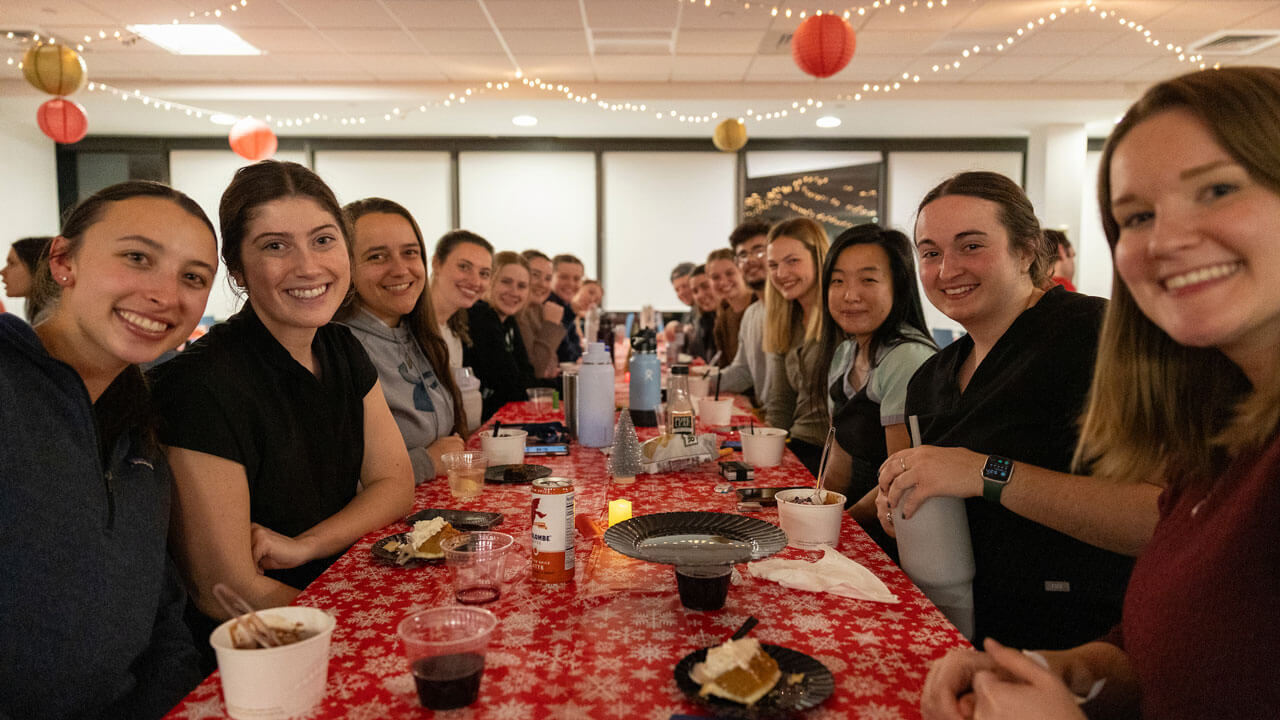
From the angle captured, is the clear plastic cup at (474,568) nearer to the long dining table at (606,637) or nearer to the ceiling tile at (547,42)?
the long dining table at (606,637)

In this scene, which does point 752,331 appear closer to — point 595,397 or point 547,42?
point 595,397

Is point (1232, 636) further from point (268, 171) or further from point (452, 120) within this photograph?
point (452, 120)

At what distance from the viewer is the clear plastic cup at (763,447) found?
2.23 meters

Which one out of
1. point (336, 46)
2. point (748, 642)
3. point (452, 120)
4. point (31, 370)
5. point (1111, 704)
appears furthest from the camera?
point (452, 120)

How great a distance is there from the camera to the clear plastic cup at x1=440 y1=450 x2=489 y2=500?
1883 mm

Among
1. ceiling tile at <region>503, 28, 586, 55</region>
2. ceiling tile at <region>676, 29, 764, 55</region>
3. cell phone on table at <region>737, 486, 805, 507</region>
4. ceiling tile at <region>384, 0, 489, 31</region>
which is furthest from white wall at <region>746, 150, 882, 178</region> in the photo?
cell phone on table at <region>737, 486, 805, 507</region>

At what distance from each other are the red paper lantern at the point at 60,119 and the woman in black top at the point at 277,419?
565cm

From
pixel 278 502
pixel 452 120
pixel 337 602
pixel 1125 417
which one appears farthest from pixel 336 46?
pixel 1125 417

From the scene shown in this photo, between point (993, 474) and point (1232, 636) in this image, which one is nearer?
point (1232, 636)

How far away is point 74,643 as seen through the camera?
1121 millimetres

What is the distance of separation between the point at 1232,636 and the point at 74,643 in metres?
1.44

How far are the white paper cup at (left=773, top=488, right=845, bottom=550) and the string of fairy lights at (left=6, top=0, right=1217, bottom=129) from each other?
4.42 metres

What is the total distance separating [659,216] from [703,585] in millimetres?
8528

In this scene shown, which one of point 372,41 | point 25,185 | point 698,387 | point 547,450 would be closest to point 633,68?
point 372,41
